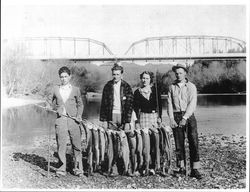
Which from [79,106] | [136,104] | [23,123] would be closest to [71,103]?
[79,106]

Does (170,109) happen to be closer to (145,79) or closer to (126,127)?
(145,79)

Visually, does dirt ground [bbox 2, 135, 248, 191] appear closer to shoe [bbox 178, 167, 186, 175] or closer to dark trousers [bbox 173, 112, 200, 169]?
shoe [bbox 178, 167, 186, 175]

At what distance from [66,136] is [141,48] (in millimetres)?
2025

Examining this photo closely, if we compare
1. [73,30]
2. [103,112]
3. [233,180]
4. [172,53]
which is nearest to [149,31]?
[172,53]

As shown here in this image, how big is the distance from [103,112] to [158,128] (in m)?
0.73

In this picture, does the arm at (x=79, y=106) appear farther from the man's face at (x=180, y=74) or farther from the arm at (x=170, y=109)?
the man's face at (x=180, y=74)

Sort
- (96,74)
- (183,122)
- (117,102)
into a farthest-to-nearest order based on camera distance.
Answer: (96,74) → (117,102) → (183,122)

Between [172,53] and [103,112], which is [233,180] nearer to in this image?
[103,112]

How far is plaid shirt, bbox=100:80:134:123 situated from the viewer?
156 inches

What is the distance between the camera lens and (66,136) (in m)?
3.93

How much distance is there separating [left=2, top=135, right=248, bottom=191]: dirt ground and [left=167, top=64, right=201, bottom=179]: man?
21 cm

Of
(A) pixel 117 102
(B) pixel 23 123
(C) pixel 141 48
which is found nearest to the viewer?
(A) pixel 117 102

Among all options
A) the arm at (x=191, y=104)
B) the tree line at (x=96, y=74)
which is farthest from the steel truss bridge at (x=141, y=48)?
the arm at (x=191, y=104)

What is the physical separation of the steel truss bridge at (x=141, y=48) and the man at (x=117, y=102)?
961mm
